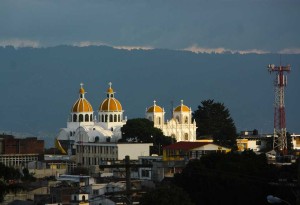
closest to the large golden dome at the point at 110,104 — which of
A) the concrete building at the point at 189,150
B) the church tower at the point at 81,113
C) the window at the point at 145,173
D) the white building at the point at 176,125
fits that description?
the church tower at the point at 81,113

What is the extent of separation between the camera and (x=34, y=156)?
162m

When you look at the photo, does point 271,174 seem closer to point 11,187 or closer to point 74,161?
point 11,187

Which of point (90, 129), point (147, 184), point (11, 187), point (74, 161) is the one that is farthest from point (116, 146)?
point (11, 187)

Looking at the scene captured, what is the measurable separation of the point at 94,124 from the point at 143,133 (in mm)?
19111

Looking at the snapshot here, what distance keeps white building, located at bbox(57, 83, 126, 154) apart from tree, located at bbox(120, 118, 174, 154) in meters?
7.46

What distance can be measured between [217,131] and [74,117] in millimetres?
18932

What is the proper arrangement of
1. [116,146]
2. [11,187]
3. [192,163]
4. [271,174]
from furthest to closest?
[116,146] < [192,163] < [271,174] < [11,187]

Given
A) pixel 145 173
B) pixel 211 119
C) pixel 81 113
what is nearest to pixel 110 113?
pixel 81 113

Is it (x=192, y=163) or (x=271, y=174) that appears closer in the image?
(x=271, y=174)

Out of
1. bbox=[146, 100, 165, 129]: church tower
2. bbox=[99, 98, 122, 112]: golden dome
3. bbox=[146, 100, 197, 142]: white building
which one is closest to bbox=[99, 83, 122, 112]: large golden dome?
bbox=[99, 98, 122, 112]: golden dome

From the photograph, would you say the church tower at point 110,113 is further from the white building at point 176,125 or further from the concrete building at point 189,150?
the concrete building at point 189,150

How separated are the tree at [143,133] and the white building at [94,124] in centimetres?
746

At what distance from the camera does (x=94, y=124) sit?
186250 mm

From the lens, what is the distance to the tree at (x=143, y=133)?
550 feet
